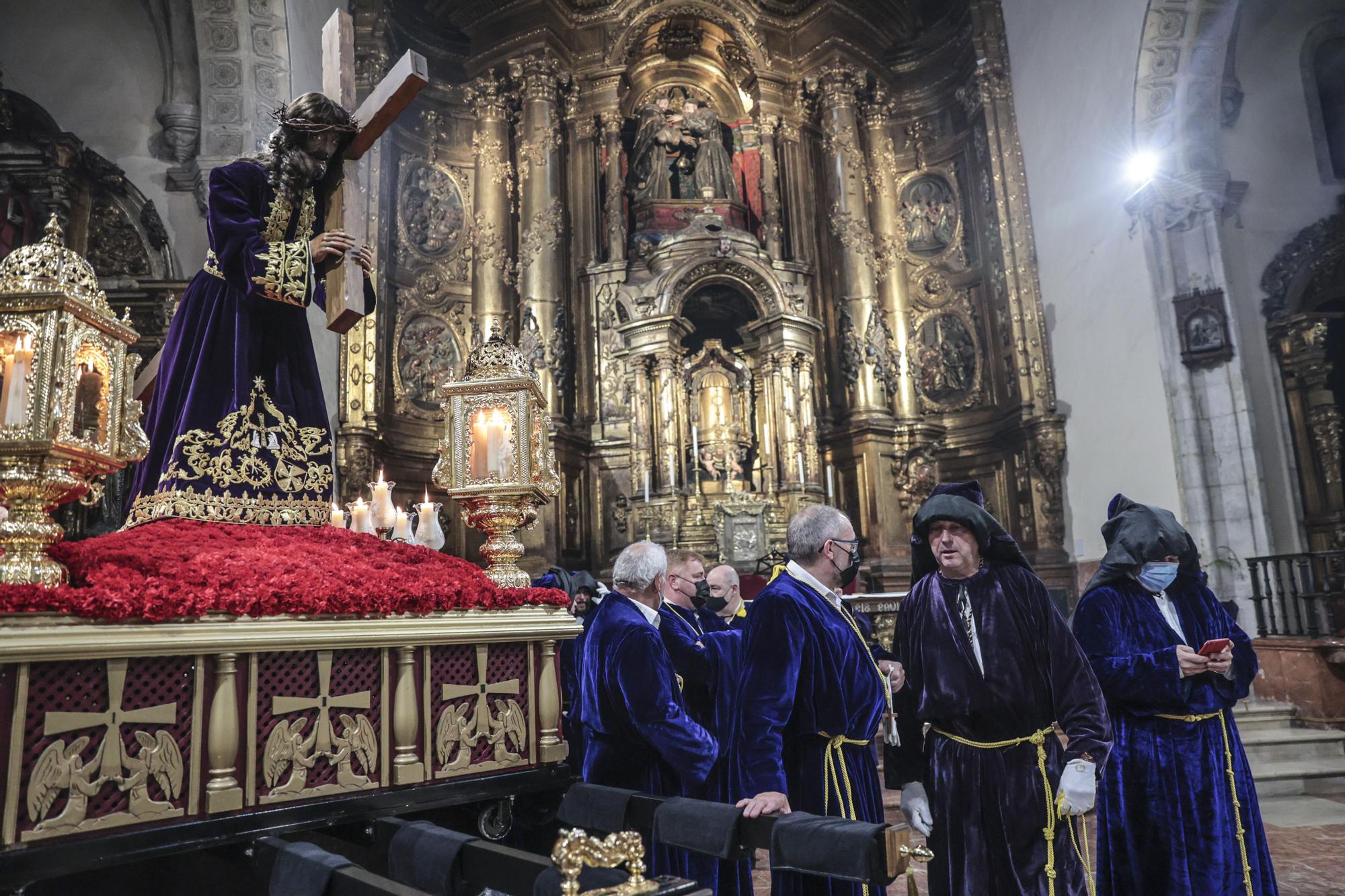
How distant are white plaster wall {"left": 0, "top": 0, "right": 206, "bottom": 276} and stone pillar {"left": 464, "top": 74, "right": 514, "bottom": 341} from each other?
228 inches

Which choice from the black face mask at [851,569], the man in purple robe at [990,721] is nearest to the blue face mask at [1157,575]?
the man in purple robe at [990,721]

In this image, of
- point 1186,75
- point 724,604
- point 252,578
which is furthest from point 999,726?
point 1186,75

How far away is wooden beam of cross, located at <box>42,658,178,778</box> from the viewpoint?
1.99m

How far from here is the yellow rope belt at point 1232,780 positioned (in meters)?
3.35

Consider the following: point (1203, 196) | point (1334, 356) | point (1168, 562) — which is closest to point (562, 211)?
point (1203, 196)

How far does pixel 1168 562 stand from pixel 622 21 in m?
13.7

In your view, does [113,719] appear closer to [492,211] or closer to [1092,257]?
[1092,257]

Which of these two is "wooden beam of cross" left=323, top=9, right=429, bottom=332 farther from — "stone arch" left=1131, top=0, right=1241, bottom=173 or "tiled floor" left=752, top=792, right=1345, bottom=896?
"stone arch" left=1131, top=0, right=1241, bottom=173

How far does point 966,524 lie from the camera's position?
9.61 ft

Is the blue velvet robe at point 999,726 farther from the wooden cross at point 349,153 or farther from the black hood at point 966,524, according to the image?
the wooden cross at point 349,153

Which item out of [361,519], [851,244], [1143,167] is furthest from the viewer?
[851,244]

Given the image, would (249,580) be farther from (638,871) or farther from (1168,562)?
(1168,562)

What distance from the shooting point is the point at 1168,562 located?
3.69 m

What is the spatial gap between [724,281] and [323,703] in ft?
38.3
